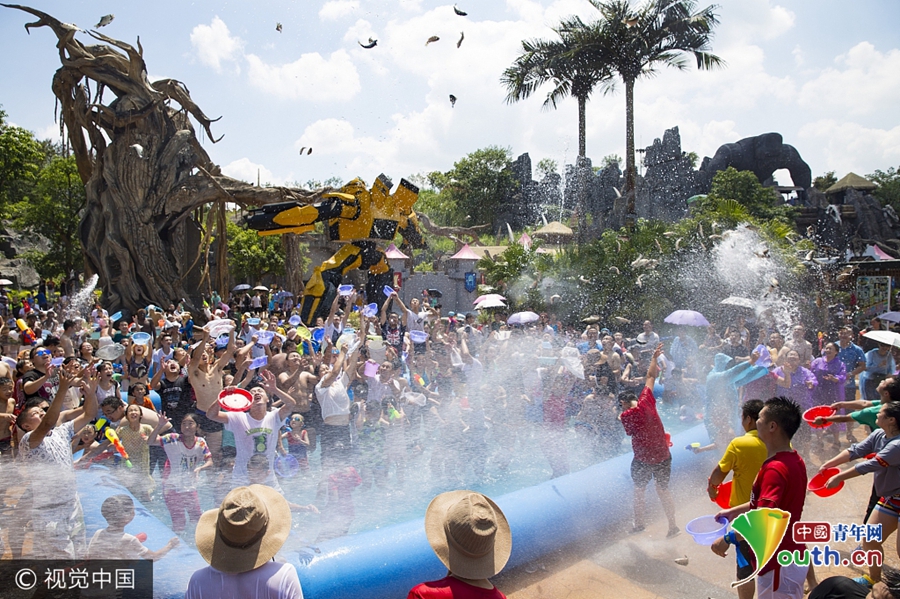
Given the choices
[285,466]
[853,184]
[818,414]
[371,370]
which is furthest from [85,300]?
[853,184]

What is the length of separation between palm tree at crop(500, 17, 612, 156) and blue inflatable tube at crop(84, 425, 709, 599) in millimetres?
17075

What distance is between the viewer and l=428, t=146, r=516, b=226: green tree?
44.7 meters

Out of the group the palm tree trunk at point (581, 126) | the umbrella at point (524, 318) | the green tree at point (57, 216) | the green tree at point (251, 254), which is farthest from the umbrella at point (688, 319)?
the green tree at point (251, 254)

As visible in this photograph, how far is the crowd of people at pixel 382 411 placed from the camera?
3785mm

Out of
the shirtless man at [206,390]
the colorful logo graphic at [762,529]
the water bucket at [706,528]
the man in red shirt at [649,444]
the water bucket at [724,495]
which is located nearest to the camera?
the colorful logo graphic at [762,529]

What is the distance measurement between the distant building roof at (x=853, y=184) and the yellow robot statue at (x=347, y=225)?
38.4 m

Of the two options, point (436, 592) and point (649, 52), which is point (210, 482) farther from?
point (649, 52)

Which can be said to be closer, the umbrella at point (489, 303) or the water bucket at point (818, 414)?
the water bucket at point (818, 414)

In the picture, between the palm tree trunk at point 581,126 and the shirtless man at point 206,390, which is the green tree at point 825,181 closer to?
the palm tree trunk at point 581,126

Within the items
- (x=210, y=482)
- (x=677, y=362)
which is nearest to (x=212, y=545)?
(x=210, y=482)

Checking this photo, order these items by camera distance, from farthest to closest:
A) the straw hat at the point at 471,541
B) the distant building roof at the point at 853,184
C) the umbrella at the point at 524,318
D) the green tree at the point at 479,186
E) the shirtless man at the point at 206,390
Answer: the green tree at the point at 479,186 < the distant building roof at the point at 853,184 < the umbrella at the point at 524,318 < the shirtless man at the point at 206,390 < the straw hat at the point at 471,541

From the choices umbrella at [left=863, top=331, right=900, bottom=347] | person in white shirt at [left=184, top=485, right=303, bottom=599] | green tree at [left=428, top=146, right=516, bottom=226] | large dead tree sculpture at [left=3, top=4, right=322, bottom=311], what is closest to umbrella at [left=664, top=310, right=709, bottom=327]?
umbrella at [left=863, top=331, right=900, bottom=347]

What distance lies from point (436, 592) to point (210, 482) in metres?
3.34

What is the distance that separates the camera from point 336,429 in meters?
6.19
